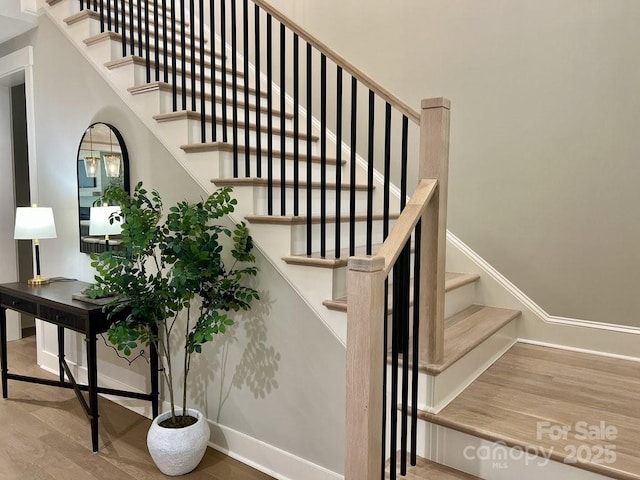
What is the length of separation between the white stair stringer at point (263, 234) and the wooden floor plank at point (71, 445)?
98 centimetres

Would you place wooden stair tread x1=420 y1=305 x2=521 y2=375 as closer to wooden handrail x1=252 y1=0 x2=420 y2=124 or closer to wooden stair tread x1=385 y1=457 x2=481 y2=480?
wooden stair tread x1=385 y1=457 x2=481 y2=480

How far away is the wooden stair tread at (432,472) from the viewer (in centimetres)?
179

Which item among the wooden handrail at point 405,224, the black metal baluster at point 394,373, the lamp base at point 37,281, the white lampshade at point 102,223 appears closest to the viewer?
the wooden handrail at point 405,224

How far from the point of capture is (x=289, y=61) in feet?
12.6

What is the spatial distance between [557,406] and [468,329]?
578 millimetres

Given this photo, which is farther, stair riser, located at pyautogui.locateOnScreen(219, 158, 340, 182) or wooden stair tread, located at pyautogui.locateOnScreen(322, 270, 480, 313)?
stair riser, located at pyautogui.locateOnScreen(219, 158, 340, 182)

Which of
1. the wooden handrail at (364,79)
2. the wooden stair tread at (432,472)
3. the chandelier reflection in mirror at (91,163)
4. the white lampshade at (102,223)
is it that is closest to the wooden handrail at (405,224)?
the wooden handrail at (364,79)

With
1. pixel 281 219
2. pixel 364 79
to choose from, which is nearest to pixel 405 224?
pixel 364 79

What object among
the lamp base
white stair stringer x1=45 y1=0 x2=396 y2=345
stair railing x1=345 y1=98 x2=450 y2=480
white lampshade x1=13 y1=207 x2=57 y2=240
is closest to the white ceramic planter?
white stair stringer x1=45 y1=0 x2=396 y2=345

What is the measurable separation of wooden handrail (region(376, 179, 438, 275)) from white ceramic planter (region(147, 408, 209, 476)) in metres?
1.55

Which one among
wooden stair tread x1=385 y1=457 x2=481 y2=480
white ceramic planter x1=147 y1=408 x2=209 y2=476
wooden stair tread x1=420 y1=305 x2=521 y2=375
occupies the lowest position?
white ceramic planter x1=147 y1=408 x2=209 y2=476

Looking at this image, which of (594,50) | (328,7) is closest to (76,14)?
(328,7)

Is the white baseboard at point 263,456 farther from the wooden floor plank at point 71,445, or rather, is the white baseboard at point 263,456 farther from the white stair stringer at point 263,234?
the white stair stringer at point 263,234

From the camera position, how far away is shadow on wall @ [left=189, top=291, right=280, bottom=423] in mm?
2494
